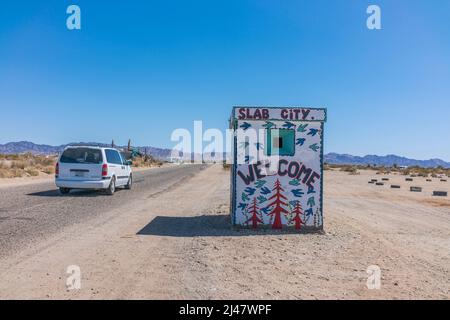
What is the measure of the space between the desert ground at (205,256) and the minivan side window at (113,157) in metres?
5.70

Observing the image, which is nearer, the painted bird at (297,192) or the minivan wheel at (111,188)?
the painted bird at (297,192)

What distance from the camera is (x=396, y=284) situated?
6.28m

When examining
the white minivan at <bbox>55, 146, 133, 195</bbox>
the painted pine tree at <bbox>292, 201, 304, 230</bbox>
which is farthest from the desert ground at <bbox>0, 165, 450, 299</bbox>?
the white minivan at <bbox>55, 146, 133, 195</bbox>

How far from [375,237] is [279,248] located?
2.77 metres

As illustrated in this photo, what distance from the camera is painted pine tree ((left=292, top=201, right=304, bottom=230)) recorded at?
34.7 ft

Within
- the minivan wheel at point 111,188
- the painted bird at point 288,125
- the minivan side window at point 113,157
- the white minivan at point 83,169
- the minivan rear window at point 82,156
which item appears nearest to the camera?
the painted bird at point 288,125

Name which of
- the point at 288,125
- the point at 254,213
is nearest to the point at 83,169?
the point at 254,213

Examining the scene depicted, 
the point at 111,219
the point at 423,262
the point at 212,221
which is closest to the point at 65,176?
the point at 111,219

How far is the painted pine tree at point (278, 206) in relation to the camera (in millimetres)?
10594

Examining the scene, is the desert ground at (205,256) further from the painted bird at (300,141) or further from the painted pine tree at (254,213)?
the painted bird at (300,141)

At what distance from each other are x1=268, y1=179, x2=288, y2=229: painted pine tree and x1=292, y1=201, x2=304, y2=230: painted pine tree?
0.71ft

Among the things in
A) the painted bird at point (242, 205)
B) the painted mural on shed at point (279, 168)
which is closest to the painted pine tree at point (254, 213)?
the painted mural on shed at point (279, 168)

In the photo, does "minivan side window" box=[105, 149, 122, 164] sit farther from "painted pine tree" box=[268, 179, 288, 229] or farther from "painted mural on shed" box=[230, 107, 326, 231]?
"painted pine tree" box=[268, 179, 288, 229]
